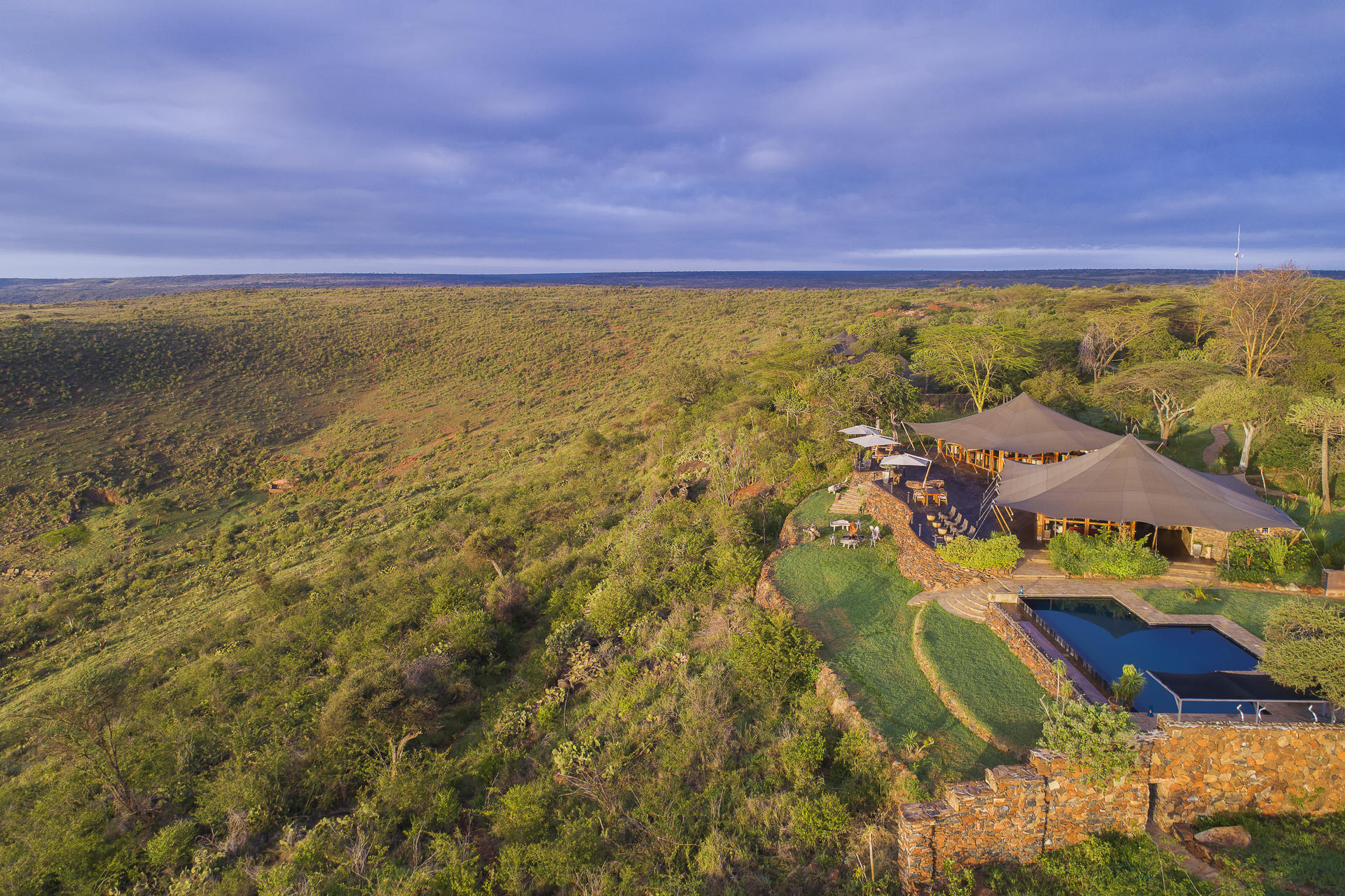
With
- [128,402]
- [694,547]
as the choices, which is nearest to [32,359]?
[128,402]

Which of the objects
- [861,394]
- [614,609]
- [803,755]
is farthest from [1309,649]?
[861,394]

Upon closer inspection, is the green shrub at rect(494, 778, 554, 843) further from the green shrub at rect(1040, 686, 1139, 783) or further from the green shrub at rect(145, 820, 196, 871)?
the green shrub at rect(1040, 686, 1139, 783)

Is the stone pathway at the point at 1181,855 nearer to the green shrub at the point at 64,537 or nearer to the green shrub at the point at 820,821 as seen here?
the green shrub at the point at 820,821

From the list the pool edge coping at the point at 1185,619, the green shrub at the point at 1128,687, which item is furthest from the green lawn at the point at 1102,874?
the pool edge coping at the point at 1185,619

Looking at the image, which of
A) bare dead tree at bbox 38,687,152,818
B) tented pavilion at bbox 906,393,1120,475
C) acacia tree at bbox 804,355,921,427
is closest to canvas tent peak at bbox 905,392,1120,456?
tented pavilion at bbox 906,393,1120,475

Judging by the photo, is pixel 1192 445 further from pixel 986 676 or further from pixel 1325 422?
pixel 986 676
